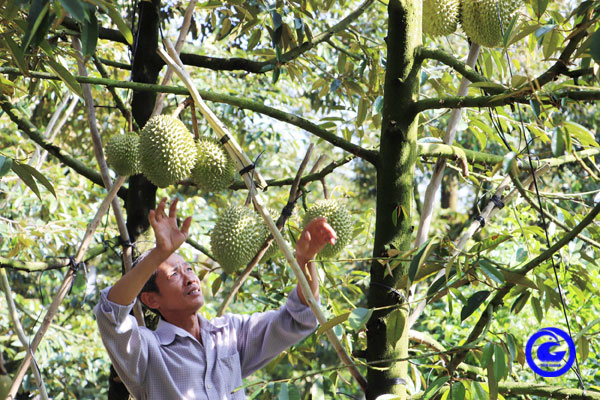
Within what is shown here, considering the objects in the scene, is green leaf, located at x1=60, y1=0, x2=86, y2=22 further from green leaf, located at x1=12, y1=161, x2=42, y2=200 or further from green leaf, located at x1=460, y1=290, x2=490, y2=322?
green leaf, located at x1=460, y1=290, x2=490, y2=322

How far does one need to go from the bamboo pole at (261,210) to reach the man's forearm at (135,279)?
0.23 m

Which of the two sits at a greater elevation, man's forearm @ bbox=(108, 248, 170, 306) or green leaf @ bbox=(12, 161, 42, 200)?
green leaf @ bbox=(12, 161, 42, 200)

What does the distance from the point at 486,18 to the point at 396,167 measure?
0.38 meters

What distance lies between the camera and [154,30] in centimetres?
198

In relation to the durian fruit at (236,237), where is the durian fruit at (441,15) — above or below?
above

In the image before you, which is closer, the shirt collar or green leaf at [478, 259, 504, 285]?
green leaf at [478, 259, 504, 285]

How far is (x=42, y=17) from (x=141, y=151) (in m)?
0.62

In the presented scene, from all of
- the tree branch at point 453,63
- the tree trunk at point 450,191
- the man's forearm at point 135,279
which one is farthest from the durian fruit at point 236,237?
the tree trunk at point 450,191

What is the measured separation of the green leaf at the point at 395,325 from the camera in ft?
3.82

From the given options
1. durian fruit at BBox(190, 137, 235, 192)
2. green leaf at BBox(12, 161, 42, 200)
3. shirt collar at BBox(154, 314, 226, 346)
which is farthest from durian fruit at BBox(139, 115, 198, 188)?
shirt collar at BBox(154, 314, 226, 346)

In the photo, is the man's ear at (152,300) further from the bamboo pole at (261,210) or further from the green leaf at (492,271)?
the green leaf at (492,271)

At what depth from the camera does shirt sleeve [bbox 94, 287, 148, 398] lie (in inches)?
53.0

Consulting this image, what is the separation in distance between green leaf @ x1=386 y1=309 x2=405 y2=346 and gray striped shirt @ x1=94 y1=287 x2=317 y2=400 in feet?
1.24

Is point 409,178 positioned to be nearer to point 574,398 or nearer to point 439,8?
point 439,8
